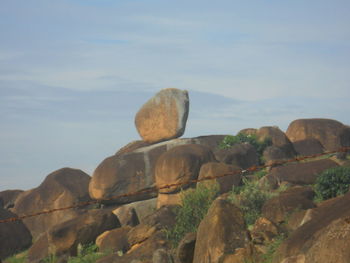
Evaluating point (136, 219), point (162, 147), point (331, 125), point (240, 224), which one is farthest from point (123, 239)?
point (331, 125)

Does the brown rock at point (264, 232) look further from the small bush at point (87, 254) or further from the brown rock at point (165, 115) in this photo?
the brown rock at point (165, 115)

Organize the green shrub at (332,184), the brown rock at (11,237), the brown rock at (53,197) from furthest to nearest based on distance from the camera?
the brown rock at (53,197) < the brown rock at (11,237) < the green shrub at (332,184)

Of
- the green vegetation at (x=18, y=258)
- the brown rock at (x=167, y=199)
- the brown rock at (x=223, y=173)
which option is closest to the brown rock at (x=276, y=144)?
the brown rock at (x=167, y=199)

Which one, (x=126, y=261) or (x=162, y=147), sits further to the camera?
(x=162, y=147)

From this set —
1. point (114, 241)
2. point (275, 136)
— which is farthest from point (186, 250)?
point (275, 136)

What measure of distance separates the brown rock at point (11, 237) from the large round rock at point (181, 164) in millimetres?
7524

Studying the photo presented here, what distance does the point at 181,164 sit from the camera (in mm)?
32281

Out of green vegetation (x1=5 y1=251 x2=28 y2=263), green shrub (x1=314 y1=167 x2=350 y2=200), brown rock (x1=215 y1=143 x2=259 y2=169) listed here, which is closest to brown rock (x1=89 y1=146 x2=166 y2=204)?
brown rock (x1=215 y1=143 x2=259 y2=169)

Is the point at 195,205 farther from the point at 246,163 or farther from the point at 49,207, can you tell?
the point at 49,207

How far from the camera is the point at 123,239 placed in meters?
25.2

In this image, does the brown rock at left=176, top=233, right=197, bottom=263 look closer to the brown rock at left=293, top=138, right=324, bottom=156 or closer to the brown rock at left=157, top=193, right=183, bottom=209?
the brown rock at left=157, top=193, right=183, bottom=209

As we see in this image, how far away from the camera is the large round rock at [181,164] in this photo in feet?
105

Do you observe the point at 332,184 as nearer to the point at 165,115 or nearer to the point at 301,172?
the point at 301,172

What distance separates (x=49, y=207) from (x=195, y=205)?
1728 centimetres
